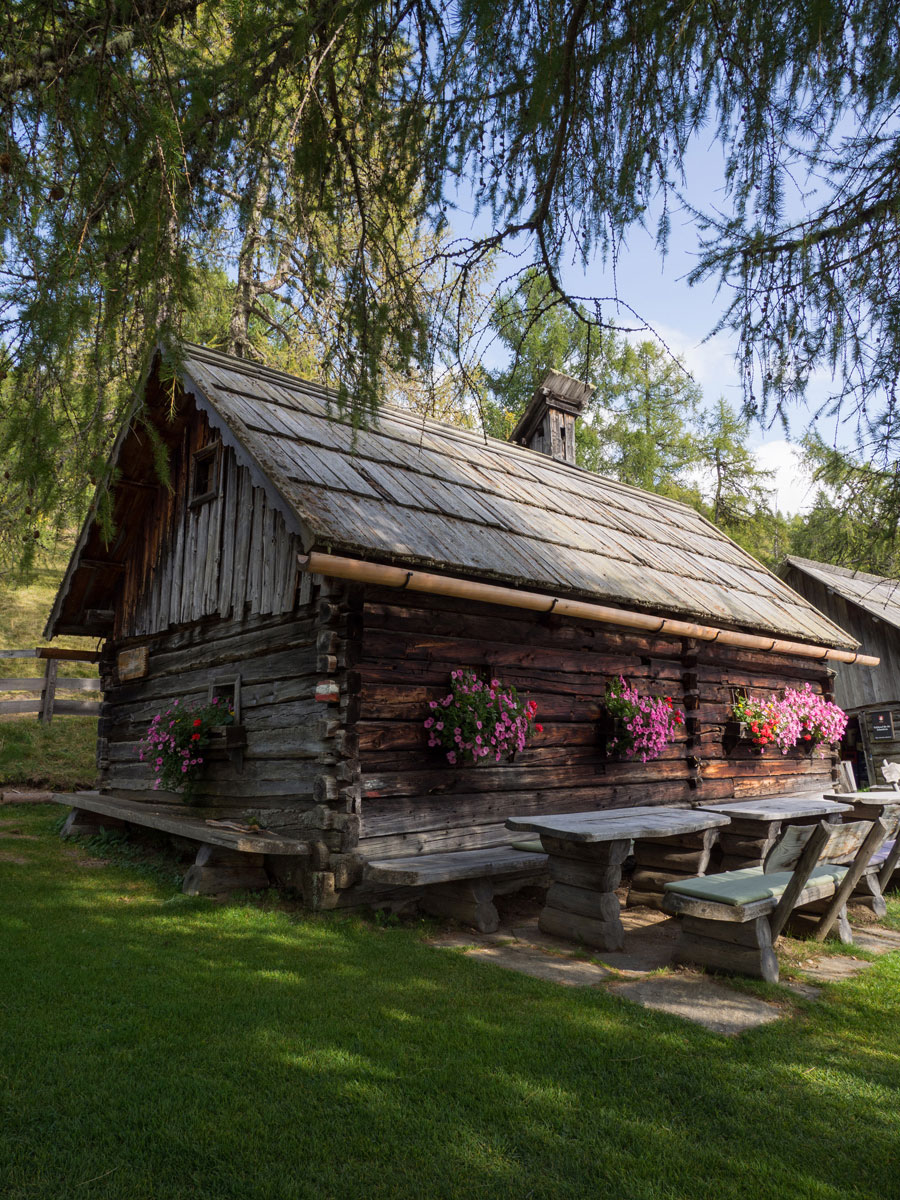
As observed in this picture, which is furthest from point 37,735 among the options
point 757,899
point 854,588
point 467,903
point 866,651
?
point 854,588

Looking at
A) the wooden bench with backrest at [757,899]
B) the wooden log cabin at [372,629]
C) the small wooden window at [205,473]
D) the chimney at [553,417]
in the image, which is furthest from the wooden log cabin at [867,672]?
the small wooden window at [205,473]

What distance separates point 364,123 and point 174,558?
659cm

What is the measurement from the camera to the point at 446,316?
3.68 m

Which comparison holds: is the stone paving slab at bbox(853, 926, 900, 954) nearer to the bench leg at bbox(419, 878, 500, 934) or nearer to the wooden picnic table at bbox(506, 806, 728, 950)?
the wooden picnic table at bbox(506, 806, 728, 950)

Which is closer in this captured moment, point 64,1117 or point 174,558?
point 64,1117

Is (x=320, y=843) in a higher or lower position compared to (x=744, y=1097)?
higher

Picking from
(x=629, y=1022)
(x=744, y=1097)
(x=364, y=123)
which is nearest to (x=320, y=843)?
(x=629, y=1022)

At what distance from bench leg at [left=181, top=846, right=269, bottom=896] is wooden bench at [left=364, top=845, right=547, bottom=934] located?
1.34m

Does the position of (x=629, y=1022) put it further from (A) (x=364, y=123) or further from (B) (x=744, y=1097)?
(A) (x=364, y=123)

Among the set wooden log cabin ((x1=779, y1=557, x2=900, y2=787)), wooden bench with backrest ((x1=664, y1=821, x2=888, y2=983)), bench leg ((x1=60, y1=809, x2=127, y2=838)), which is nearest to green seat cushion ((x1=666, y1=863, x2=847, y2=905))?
wooden bench with backrest ((x1=664, y1=821, x2=888, y2=983))

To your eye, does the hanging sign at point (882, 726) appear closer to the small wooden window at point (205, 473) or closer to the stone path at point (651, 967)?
the stone path at point (651, 967)

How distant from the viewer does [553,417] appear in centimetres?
1472

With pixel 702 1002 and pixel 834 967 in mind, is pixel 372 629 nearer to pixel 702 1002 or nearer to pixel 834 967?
pixel 702 1002

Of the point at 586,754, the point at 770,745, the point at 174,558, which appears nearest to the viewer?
the point at 586,754
